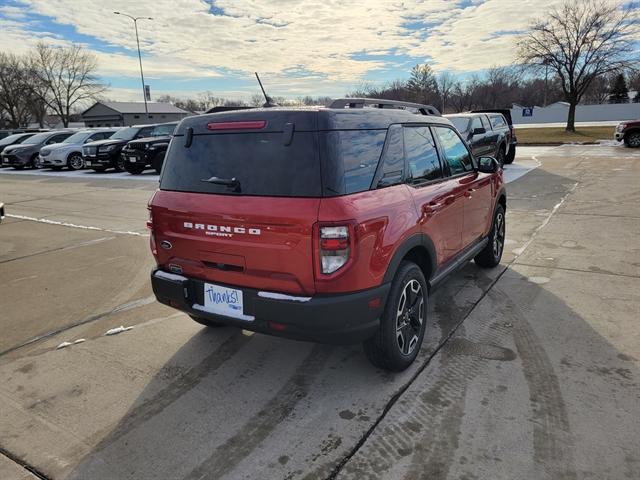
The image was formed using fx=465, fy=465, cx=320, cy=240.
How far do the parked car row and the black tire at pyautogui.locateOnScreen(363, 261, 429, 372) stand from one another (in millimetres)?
14577

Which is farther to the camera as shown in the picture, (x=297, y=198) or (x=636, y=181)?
(x=636, y=181)

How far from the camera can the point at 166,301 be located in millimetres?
3422

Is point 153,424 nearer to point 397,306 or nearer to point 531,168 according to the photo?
point 397,306

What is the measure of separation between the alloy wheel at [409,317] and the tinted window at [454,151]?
4.42 ft

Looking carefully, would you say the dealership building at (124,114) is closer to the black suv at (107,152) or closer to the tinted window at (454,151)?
the black suv at (107,152)

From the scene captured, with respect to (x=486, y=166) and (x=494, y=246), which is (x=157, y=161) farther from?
(x=486, y=166)

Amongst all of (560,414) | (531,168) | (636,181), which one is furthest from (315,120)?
(531,168)

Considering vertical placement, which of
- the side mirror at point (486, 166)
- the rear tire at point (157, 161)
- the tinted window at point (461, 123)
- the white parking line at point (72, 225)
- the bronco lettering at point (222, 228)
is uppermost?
the tinted window at point (461, 123)

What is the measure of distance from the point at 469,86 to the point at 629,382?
318ft

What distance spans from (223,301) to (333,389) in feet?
3.11

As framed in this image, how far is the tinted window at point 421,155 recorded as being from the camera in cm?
351

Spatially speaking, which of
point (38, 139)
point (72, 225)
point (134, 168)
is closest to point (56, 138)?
point (38, 139)

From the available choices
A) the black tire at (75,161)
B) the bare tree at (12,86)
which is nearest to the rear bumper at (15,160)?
the black tire at (75,161)

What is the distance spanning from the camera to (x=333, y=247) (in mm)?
2664
